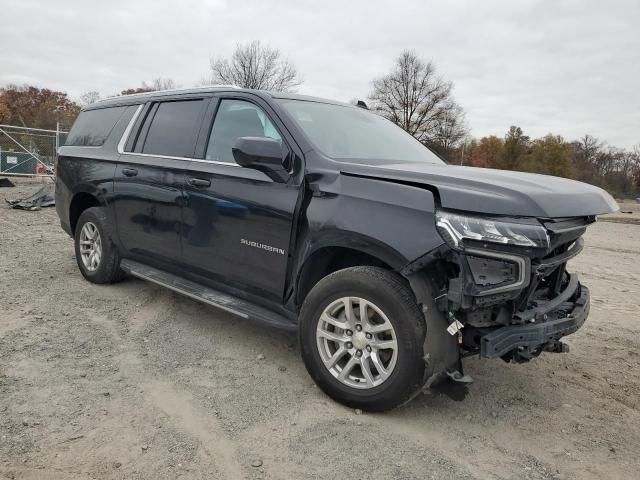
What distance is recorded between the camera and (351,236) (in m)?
2.89

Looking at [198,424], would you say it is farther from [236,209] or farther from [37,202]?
[37,202]

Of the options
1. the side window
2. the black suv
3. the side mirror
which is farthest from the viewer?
the side window

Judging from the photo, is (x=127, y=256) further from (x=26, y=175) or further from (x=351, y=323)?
(x=26, y=175)

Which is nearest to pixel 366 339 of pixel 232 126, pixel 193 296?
pixel 193 296

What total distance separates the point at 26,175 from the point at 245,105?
1694 cm

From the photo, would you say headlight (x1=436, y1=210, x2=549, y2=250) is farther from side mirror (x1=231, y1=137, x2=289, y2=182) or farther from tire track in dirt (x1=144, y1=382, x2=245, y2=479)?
tire track in dirt (x1=144, y1=382, x2=245, y2=479)

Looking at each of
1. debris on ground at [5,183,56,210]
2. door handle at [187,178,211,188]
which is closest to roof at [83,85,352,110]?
door handle at [187,178,211,188]

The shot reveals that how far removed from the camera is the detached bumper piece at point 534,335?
2570 millimetres

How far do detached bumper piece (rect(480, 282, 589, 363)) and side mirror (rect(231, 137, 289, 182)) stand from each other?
1.60 meters

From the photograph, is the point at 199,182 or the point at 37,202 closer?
the point at 199,182

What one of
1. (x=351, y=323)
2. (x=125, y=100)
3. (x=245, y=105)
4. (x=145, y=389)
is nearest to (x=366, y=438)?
(x=351, y=323)

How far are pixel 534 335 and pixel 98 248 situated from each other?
4.18 metres

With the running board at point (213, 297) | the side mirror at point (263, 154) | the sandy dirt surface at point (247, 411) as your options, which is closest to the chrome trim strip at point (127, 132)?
the running board at point (213, 297)

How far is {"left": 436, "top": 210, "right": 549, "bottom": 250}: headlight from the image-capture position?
2.42 meters
